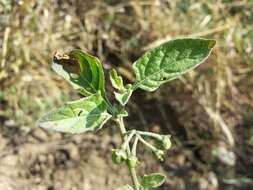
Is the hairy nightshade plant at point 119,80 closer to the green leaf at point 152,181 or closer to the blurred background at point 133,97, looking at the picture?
the green leaf at point 152,181

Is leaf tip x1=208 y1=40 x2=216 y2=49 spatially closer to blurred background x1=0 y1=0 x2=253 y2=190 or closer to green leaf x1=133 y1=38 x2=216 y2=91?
green leaf x1=133 y1=38 x2=216 y2=91

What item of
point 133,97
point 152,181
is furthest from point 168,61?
point 133,97

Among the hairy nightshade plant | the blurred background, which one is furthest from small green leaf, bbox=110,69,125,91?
the blurred background

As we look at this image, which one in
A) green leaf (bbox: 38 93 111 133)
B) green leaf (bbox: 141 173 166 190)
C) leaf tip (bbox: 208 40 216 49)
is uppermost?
leaf tip (bbox: 208 40 216 49)

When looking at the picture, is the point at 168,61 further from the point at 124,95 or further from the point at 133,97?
the point at 133,97

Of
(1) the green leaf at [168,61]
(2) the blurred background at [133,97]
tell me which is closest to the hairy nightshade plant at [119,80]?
(1) the green leaf at [168,61]

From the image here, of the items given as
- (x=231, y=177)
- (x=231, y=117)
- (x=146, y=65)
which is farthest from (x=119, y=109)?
(x=231, y=117)

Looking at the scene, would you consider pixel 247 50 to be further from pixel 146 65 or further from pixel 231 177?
pixel 146 65
